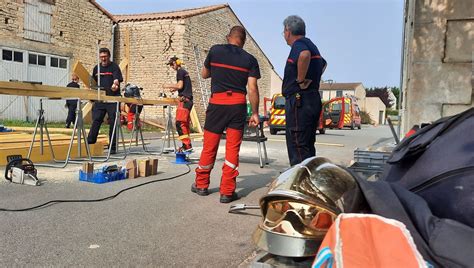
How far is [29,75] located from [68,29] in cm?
313

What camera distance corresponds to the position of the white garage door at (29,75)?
1769 centimetres

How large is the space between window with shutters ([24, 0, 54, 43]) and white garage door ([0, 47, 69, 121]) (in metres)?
0.79

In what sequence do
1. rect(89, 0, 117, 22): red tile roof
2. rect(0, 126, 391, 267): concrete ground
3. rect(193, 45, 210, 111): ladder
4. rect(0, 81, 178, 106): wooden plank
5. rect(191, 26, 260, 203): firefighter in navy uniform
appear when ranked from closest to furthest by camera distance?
1. rect(0, 126, 391, 267): concrete ground
2. rect(191, 26, 260, 203): firefighter in navy uniform
3. rect(0, 81, 178, 106): wooden plank
4. rect(89, 0, 117, 22): red tile roof
5. rect(193, 45, 210, 111): ladder

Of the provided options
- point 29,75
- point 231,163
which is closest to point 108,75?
point 231,163

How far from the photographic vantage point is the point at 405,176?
1.48 m

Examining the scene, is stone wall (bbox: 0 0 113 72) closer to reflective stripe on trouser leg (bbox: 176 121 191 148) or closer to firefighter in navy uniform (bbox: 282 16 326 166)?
reflective stripe on trouser leg (bbox: 176 121 191 148)

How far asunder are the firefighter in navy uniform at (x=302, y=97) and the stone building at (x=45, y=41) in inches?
653

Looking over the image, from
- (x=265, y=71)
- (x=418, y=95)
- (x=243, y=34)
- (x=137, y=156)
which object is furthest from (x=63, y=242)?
(x=265, y=71)

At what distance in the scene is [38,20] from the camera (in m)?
18.8

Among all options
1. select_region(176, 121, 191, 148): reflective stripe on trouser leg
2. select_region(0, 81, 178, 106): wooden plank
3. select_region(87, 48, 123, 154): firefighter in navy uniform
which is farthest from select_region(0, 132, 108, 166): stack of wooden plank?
select_region(176, 121, 191, 148): reflective stripe on trouser leg

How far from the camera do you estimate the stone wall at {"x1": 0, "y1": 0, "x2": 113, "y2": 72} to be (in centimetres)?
1761

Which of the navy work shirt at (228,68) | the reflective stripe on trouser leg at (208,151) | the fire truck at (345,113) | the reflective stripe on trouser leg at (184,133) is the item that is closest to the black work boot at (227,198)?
the reflective stripe on trouser leg at (208,151)

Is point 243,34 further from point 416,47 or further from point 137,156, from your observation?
point 137,156

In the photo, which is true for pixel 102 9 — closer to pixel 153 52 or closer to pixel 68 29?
pixel 68 29
